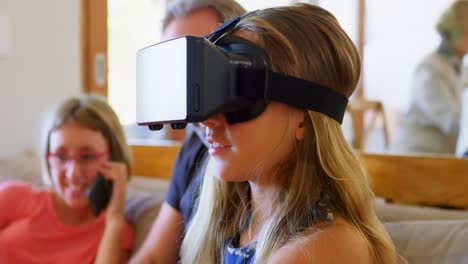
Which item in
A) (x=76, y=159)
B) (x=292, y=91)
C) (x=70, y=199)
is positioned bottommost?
(x=70, y=199)

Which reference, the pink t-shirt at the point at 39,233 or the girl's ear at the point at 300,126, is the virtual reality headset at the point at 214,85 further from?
the pink t-shirt at the point at 39,233

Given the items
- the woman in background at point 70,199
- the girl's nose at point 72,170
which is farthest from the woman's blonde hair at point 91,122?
the girl's nose at point 72,170

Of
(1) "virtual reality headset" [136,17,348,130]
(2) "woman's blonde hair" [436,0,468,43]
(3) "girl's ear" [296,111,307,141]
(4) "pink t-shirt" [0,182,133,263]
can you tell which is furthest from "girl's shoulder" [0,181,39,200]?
(2) "woman's blonde hair" [436,0,468,43]

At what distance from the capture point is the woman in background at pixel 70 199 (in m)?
1.48

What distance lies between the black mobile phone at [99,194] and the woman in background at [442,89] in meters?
1.45

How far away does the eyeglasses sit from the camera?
1509 millimetres

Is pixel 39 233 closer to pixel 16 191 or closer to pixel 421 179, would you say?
pixel 16 191

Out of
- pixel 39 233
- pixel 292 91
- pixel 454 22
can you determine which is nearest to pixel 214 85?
pixel 292 91

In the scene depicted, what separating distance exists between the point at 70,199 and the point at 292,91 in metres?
0.93

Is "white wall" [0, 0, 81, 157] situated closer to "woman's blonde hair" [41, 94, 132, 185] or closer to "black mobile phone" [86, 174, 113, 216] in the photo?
"woman's blonde hair" [41, 94, 132, 185]

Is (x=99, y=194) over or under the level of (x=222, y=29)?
under

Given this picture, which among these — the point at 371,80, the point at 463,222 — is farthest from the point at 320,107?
the point at 371,80

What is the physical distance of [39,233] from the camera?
1513mm

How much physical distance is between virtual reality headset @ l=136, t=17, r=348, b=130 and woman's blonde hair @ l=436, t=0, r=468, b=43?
1643mm
